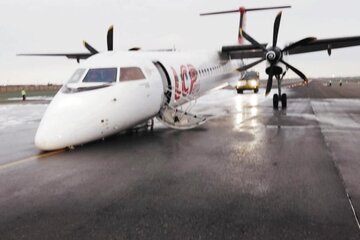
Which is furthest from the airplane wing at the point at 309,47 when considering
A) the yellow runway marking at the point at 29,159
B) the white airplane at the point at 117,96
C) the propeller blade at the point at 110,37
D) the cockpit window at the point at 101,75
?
the yellow runway marking at the point at 29,159

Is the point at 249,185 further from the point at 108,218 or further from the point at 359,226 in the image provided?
the point at 108,218

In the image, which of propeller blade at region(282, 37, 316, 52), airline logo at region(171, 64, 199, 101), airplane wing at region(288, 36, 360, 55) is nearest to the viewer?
airline logo at region(171, 64, 199, 101)

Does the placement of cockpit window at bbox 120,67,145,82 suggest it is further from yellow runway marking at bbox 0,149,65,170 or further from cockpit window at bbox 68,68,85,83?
yellow runway marking at bbox 0,149,65,170

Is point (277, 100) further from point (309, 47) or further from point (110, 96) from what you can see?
point (110, 96)

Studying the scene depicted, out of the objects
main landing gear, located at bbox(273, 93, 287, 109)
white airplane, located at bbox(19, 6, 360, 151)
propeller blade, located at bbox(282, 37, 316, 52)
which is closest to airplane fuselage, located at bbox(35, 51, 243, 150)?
white airplane, located at bbox(19, 6, 360, 151)

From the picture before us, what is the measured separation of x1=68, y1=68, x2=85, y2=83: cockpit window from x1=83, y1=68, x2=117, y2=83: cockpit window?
230 mm

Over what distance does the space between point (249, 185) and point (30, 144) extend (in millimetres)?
8002

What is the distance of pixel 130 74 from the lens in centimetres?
1177

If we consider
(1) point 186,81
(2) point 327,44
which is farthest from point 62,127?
(2) point 327,44

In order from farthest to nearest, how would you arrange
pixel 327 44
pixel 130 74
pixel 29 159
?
pixel 327 44 < pixel 130 74 < pixel 29 159

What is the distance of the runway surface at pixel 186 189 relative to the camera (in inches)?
190

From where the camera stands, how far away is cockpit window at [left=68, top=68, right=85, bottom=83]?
11.2 m

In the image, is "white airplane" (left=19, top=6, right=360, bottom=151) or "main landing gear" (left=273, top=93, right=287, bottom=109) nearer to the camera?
"white airplane" (left=19, top=6, right=360, bottom=151)

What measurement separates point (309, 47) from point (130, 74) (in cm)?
1482
